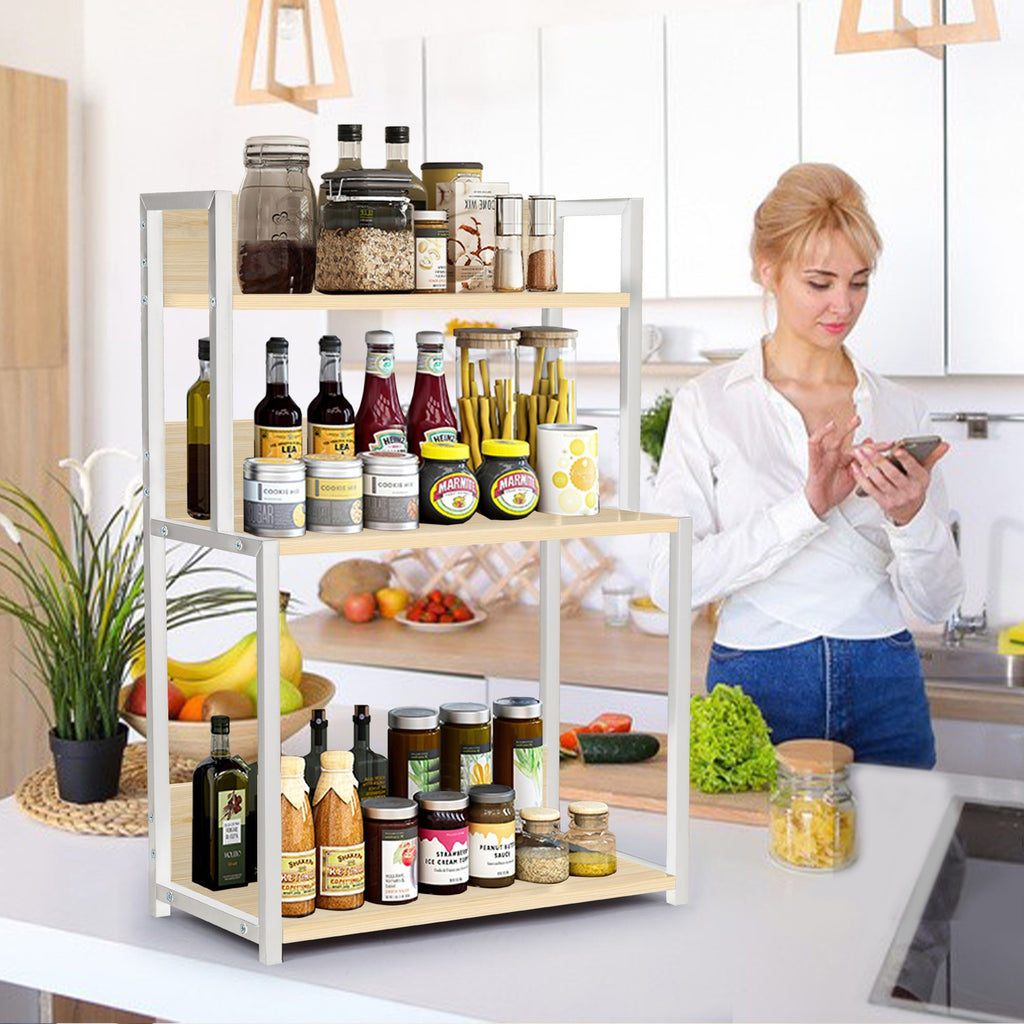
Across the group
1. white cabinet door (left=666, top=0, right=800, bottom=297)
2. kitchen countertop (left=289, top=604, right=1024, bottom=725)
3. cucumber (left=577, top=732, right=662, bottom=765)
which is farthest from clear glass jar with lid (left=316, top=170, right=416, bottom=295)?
white cabinet door (left=666, top=0, right=800, bottom=297)

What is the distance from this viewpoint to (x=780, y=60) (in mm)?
3732

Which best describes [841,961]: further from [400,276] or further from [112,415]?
[112,415]

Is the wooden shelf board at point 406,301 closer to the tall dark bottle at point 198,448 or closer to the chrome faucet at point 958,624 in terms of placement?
the tall dark bottle at point 198,448

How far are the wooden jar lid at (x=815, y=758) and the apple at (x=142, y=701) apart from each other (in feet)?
2.78

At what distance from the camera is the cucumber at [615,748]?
2396mm

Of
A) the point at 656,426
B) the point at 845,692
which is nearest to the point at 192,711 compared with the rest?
the point at 845,692

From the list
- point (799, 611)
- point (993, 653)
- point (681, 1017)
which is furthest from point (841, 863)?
point (993, 653)

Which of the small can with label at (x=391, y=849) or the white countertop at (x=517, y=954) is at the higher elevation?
the small can with label at (x=391, y=849)

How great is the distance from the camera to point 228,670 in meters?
2.35

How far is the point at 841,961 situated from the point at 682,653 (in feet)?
1.28

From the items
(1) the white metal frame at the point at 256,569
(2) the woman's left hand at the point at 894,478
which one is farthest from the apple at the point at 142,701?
(2) the woman's left hand at the point at 894,478

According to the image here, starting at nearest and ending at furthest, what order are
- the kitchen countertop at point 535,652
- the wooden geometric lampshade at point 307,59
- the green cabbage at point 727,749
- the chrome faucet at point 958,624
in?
the green cabbage at point 727,749
the wooden geometric lampshade at point 307,59
the kitchen countertop at point 535,652
the chrome faucet at point 958,624

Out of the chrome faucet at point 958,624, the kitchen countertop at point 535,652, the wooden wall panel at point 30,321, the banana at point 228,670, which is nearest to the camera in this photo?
the banana at point 228,670

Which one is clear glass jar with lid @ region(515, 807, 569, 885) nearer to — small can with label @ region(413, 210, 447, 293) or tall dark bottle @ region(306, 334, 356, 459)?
tall dark bottle @ region(306, 334, 356, 459)
